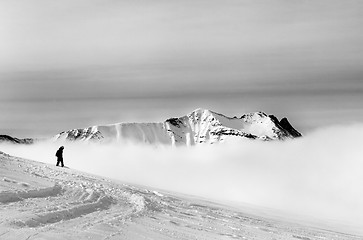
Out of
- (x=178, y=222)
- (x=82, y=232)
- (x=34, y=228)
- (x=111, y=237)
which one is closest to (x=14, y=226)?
(x=34, y=228)

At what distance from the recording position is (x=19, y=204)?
16062mm

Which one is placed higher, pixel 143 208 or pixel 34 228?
pixel 143 208

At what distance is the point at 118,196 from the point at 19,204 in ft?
21.4

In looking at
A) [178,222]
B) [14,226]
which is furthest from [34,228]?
[178,222]

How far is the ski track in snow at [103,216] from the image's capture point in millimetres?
13422

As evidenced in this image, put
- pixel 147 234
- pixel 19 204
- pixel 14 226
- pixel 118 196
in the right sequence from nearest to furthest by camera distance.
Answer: pixel 14 226
pixel 147 234
pixel 19 204
pixel 118 196

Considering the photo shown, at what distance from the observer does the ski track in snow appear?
1342 centimetres

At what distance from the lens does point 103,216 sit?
1631cm

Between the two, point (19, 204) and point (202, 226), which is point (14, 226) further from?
point (202, 226)

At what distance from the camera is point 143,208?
64.4 ft

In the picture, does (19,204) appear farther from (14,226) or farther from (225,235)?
(225,235)

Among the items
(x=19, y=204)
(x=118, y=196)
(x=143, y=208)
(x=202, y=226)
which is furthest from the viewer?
(x=118, y=196)

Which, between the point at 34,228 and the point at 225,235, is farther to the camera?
the point at 225,235

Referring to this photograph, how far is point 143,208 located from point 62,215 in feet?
16.6
